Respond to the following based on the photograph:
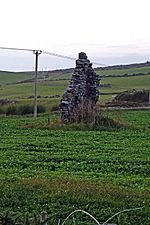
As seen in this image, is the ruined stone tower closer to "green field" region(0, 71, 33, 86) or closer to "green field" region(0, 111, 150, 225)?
"green field" region(0, 111, 150, 225)

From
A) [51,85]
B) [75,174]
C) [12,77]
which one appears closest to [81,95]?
[75,174]

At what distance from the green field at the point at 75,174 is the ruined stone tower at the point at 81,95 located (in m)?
6.24

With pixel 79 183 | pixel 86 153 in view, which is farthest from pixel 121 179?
pixel 86 153

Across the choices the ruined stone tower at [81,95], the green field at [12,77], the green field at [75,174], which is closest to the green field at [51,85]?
the green field at [12,77]

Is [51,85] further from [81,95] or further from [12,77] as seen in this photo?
[81,95]

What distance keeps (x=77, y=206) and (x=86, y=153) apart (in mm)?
7542

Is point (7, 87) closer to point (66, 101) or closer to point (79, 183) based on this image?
point (66, 101)

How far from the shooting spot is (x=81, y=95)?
103 ft

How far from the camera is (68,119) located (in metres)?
29.0

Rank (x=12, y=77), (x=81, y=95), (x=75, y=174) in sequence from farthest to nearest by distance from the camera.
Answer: (x=12, y=77)
(x=81, y=95)
(x=75, y=174)

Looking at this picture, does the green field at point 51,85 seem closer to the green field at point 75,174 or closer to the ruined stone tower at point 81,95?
the ruined stone tower at point 81,95

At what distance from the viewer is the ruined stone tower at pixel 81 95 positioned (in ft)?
95.3

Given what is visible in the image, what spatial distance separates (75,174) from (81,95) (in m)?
19.3

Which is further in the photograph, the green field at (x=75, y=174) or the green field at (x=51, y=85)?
the green field at (x=51, y=85)
